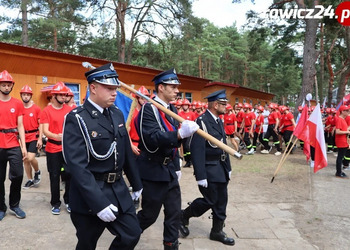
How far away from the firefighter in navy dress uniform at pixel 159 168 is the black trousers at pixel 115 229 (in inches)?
31.4

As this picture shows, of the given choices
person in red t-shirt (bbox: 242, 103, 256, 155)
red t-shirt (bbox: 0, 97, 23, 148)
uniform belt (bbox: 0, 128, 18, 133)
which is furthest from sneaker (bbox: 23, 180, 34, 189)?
person in red t-shirt (bbox: 242, 103, 256, 155)

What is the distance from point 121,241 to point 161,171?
104 centimetres

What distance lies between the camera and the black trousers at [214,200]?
13.4ft

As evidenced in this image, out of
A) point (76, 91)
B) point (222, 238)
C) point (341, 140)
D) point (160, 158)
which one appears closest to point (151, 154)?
point (160, 158)

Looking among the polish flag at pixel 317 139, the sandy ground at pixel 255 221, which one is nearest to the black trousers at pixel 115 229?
the sandy ground at pixel 255 221

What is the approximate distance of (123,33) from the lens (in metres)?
22.7

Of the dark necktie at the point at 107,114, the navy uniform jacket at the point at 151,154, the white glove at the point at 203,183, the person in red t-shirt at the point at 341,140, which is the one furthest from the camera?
the person in red t-shirt at the point at 341,140

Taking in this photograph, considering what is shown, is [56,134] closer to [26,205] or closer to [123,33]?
[26,205]

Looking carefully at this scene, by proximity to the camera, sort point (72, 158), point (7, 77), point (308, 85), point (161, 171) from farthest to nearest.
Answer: point (308, 85)
point (7, 77)
point (161, 171)
point (72, 158)

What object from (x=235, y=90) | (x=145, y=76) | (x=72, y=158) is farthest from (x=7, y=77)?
(x=235, y=90)

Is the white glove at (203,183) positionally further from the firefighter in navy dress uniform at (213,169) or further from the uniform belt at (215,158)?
the uniform belt at (215,158)

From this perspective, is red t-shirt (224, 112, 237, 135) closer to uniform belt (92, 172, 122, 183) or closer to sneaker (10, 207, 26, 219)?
sneaker (10, 207, 26, 219)

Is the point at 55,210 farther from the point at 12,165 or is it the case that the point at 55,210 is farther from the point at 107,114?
the point at 107,114

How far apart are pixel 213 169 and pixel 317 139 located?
3.89 metres
